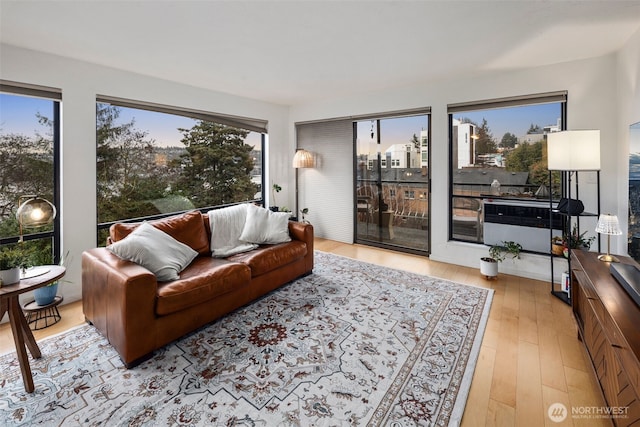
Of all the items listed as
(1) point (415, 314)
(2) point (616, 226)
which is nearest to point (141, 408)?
(1) point (415, 314)

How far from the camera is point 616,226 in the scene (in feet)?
7.60

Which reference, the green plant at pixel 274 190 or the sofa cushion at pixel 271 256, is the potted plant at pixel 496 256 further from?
the green plant at pixel 274 190

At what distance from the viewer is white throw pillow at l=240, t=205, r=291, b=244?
3.41 meters

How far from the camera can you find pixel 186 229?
3109 millimetres

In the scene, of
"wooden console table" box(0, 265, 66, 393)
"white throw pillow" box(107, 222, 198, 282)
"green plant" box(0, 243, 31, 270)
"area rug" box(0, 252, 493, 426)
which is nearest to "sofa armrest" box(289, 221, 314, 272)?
"area rug" box(0, 252, 493, 426)

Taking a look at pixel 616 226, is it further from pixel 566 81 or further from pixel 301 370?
pixel 301 370

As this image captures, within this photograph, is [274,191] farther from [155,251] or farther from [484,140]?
[484,140]

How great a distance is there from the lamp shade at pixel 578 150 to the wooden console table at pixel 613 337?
0.94 metres

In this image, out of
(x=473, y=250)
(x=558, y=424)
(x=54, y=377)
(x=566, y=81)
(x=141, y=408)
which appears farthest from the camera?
(x=473, y=250)

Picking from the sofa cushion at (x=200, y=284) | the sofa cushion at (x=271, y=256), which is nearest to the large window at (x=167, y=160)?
the sofa cushion at (x=200, y=284)

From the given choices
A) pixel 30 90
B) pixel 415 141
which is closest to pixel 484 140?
pixel 415 141

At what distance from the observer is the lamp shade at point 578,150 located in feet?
8.75

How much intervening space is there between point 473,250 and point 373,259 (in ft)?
4.41

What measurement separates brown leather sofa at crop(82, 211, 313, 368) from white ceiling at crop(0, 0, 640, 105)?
1.67m
